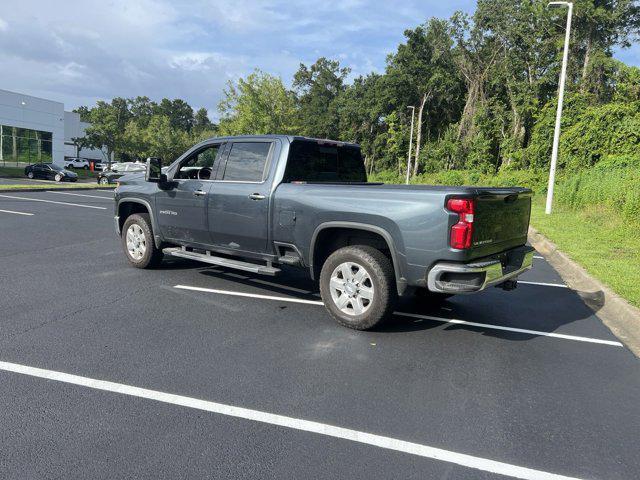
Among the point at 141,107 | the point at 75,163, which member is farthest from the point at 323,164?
the point at 141,107

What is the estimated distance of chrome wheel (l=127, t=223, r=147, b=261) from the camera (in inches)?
298

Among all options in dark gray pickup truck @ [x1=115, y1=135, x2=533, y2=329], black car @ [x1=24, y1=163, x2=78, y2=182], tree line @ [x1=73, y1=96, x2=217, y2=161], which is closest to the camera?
dark gray pickup truck @ [x1=115, y1=135, x2=533, y2=329]

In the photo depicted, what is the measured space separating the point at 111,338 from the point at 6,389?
1.15 metres

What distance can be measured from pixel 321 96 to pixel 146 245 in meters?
79.6

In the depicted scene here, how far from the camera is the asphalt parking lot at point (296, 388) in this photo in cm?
288

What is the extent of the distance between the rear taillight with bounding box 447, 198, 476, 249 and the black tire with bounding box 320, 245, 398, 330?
0.78 metres

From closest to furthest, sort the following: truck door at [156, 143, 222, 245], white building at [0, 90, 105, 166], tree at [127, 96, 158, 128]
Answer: truck door at [156, 143, 222, 245], white building at [0, 90, 105, 166], tree at [127, 96, 158, 128]

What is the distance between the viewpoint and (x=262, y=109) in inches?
1801

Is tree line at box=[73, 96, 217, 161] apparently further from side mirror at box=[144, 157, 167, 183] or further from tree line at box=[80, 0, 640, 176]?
side mirror at box=[144, 157, 167, 183]


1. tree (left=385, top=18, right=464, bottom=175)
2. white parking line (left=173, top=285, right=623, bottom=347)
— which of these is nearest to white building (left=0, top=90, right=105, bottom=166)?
Answer: tree (left=385, top=18, right=464, bottom=175)

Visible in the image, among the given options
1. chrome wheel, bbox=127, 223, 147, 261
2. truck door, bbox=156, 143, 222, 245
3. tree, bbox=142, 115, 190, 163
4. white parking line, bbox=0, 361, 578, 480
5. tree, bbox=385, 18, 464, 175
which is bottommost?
white parking line, bbox=0, 361, 578, 480

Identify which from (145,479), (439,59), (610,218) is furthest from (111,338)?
(439,59)

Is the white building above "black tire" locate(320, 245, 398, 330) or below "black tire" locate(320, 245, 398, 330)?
above

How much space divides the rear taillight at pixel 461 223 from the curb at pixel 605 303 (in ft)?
6.86
